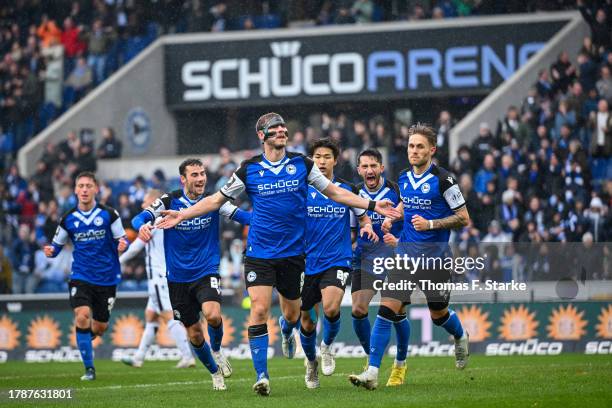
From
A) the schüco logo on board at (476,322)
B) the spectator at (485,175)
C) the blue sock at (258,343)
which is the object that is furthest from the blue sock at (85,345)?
the spectator at (485,175)

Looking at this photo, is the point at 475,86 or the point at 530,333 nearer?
the point at 530,333

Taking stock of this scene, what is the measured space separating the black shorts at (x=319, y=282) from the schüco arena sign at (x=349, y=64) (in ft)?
52.5

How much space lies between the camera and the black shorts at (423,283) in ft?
→ 41.9

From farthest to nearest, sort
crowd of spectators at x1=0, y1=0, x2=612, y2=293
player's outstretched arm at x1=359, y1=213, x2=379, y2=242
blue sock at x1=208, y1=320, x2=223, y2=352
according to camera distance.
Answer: crowd of spectators at x1=0, y1=0, x2=612, y2=293 → blue sock at x1=208, y1=320, x2=223, y2=352 → player's outstretched arm at x1=359, y1=213, x2=379, y2=242

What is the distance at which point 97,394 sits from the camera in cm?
1332

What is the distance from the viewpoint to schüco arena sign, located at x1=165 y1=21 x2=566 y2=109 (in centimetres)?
2873

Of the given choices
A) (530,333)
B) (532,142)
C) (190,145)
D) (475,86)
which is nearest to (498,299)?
(530,333)

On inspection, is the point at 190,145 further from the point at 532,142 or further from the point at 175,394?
the point at 175,394

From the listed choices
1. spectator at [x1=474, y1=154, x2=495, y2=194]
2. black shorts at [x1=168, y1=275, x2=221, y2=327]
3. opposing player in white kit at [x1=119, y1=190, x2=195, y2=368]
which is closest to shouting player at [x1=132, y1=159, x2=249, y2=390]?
black shorts at [x1=168, y1=275, x2=221, y2=327]

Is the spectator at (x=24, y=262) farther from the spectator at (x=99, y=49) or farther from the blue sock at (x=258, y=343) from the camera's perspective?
the blue sock at (x=258, y=343)

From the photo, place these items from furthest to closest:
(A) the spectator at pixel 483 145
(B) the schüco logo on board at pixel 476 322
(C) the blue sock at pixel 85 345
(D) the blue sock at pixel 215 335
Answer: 1. (A) the spectator at pixel 483 145
2. (B) the schüco logo on board at pixel 476 322
3. (C) the blue sock at pixel 85 345
4. (D) the blue sock at pixel 215 335

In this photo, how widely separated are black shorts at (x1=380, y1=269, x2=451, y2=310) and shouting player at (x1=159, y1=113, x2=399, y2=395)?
1.22 m

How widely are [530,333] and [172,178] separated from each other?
37.1 feet

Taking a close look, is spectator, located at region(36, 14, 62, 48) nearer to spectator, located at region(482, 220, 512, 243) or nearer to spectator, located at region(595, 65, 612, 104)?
spectator, located at region(482, 220, 512, 243)
